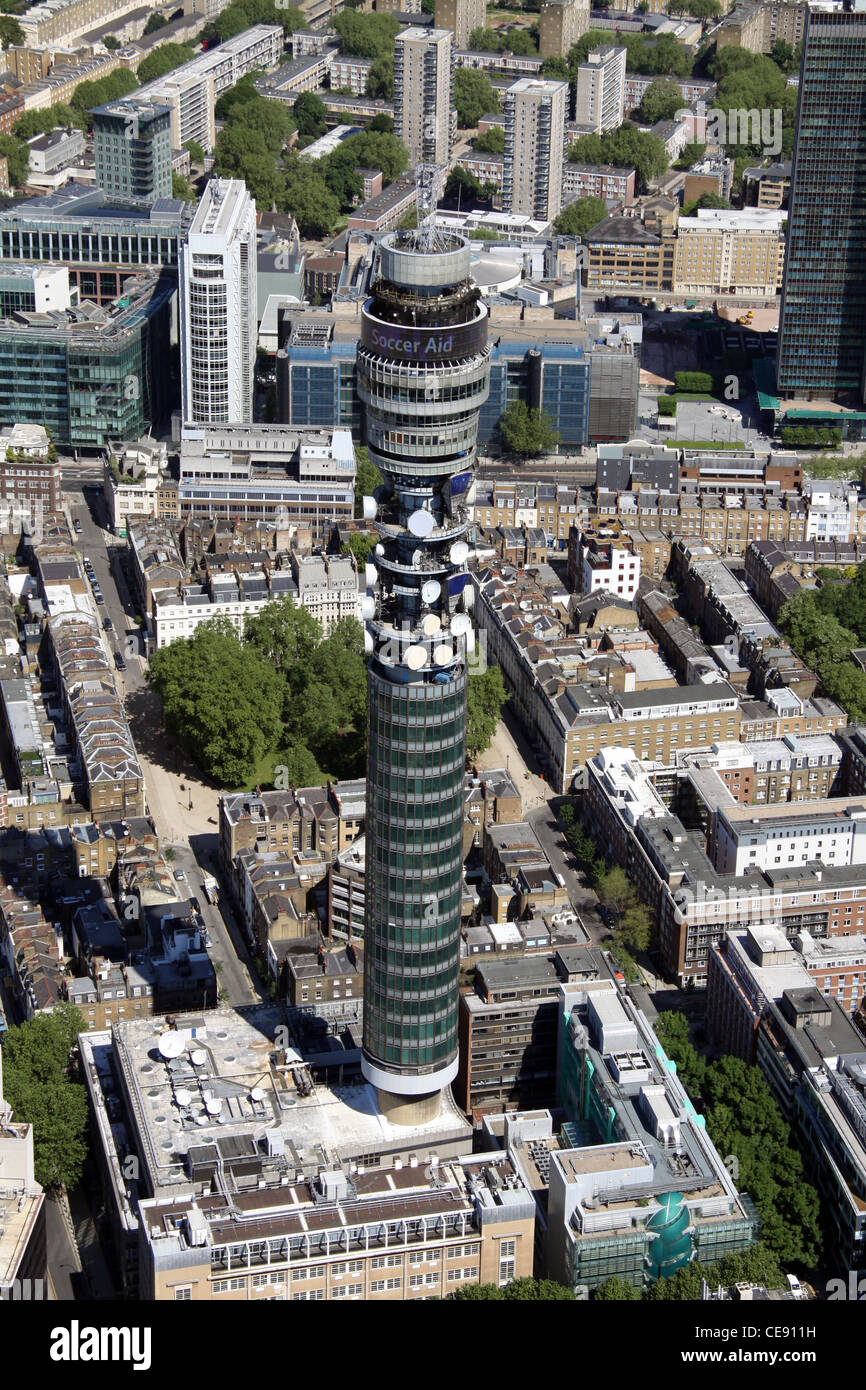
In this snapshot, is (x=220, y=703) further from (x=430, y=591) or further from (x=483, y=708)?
(x=430, y=591)

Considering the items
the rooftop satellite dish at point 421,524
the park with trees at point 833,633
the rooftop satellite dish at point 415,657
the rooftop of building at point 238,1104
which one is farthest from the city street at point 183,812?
the park with trees at point 833,633

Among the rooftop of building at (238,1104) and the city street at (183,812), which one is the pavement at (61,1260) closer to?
the rooftop of building at (238,1104)

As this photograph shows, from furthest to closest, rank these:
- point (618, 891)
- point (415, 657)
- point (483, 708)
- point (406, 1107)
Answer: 1. point (483, 708)
2. point (618, 891)
3. point (406, 1107)
4. point (415, 657)

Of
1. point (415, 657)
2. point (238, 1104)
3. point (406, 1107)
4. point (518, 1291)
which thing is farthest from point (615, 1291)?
point (415, 657)
